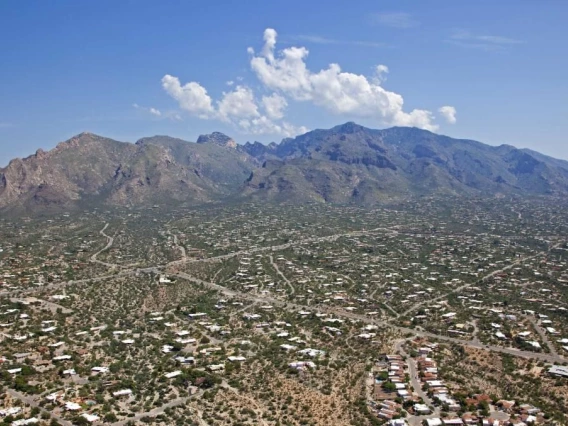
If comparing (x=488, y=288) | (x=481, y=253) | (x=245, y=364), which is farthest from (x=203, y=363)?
(x=481, y=253)

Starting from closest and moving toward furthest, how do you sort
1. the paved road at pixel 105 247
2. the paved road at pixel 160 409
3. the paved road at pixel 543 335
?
the paved road at pixel 160 409, the paved road at pixel 543 335, the paved road at pixel 105 247

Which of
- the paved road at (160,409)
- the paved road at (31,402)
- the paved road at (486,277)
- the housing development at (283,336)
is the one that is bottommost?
the paved road at (31,402)

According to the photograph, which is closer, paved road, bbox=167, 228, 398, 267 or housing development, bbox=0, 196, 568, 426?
housing development, bbox=0, 196, 568, 426

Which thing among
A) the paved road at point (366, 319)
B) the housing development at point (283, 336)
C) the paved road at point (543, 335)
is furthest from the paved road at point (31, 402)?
the paved road at point (543, 335)

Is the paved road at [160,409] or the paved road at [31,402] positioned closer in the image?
the paved road at [31,402]

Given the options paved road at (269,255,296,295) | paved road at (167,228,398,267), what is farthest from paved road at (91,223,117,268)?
paved road at (269,255,296,295)

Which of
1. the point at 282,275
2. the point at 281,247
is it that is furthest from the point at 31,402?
the point at 281,247

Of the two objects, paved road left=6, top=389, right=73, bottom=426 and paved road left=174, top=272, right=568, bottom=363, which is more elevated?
paved road left=174, top=272, right=568, bottom=363

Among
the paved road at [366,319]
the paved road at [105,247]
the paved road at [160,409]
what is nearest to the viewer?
the paved road at [160,409]

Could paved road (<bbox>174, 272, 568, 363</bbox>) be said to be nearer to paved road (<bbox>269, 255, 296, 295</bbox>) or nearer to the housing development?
the housing development

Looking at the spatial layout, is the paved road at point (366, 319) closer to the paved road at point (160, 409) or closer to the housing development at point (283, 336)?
the housing development at point (283, 336)
